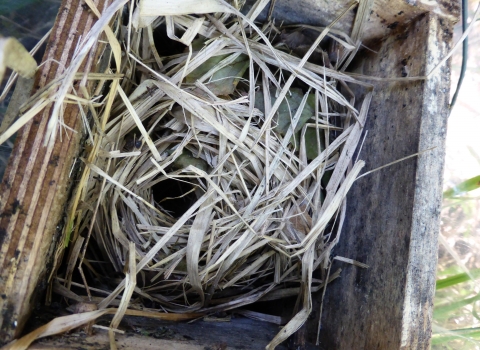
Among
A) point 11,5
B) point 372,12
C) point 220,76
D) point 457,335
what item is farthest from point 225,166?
point 457,335

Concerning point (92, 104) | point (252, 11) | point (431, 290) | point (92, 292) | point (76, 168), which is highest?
point (252, 11)

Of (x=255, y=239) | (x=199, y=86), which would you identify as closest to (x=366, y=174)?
(x=255, y=239)

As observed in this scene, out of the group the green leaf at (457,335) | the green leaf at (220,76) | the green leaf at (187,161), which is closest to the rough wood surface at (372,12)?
the green leaf at (220,76)

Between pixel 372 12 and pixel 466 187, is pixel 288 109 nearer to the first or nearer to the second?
pixel 372 12

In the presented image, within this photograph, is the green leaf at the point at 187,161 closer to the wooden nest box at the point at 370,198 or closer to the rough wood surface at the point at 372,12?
the wooden nest box at the point at 370,198

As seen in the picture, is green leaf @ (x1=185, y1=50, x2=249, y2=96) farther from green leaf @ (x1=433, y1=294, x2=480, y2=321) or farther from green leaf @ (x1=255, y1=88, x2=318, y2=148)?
green leaf @ (x1=433, y1=294, x2=480, y2=321)

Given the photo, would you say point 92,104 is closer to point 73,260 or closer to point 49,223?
point 49,223
